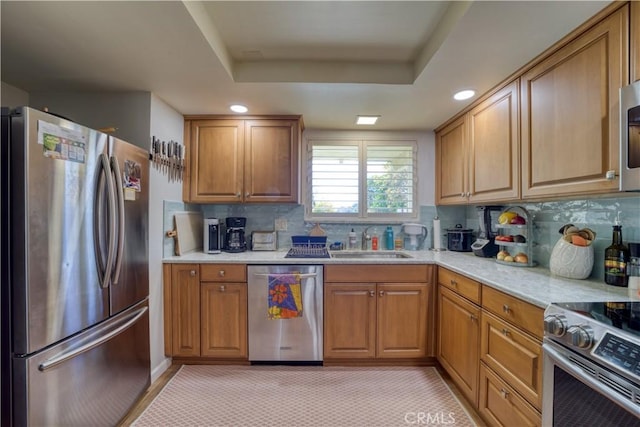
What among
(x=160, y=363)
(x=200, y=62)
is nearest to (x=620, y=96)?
(x=200, y=62)

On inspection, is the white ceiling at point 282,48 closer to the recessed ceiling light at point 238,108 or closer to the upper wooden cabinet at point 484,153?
the recessed ceiling light at point 238,108

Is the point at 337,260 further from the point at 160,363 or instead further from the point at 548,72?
the point at 548,72

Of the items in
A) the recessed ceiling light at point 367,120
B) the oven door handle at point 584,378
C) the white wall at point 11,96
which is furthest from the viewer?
the recessed ceiling light at point 367,120

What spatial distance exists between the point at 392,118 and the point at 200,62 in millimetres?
1656

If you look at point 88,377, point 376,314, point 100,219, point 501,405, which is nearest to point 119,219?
point 100,219

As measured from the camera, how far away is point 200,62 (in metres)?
1.69

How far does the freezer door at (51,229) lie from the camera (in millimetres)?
1164

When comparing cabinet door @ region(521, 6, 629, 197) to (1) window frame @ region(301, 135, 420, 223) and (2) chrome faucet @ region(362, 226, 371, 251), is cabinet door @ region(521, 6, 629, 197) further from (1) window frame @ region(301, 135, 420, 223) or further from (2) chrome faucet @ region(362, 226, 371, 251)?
(2) chrome faucet @ region(362, 226, 371, 251)

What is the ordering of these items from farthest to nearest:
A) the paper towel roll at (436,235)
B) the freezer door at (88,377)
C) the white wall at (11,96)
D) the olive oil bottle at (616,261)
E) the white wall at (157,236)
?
the paper towel roll at (436,235) < the white wall at (157,236) < the white wall at (11,96) < the olive oil bottle at (616,261) < the freezer door at (88,377)

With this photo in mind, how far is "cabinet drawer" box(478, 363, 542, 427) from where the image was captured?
4.24 ft

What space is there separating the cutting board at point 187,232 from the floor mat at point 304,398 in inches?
38.6

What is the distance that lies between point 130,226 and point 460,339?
2.21 meters

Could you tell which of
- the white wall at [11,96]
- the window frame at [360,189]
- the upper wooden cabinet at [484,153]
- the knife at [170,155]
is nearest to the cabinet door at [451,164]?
the upper wooden cabinet at [484,153]

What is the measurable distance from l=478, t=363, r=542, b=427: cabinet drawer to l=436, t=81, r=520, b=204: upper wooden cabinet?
1.07 meters
